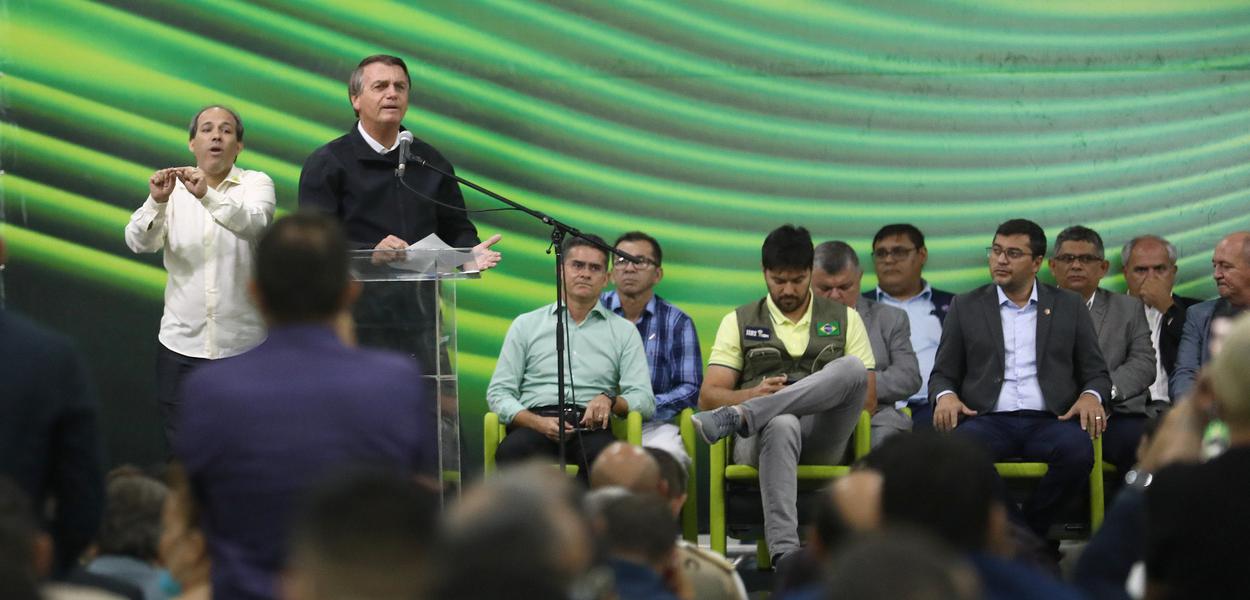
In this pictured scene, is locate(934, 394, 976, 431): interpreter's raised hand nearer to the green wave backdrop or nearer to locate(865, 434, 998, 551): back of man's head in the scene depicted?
the green wave backdrop

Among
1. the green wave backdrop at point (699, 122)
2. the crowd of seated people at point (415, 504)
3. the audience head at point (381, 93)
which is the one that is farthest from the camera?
the green wave backdrop at point (699, 122)

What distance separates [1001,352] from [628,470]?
2.77 meters

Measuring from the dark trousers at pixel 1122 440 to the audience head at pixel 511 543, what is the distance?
431cm

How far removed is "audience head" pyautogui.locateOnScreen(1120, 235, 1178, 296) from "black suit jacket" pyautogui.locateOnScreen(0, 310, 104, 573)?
16.3 ft

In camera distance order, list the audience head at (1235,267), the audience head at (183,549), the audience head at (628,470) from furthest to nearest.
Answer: the audience head at (1235,267) → the audience head at (628,470) → the audience head at (183,549)

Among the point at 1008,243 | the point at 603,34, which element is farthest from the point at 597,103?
the point at 1008,243

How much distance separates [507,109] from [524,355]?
1306 millimetres

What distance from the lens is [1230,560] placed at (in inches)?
105

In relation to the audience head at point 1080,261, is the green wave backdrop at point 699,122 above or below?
above

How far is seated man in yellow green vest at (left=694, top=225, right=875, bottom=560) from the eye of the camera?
554cm

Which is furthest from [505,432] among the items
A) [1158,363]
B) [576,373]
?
[1158,363]

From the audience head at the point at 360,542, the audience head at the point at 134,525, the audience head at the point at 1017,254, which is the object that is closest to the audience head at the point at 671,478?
the audience head at the point at 134,525

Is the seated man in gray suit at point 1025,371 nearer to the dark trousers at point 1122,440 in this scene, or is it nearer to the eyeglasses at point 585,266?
the dark trousers at point 1122,440

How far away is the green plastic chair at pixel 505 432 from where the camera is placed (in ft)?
18.4
